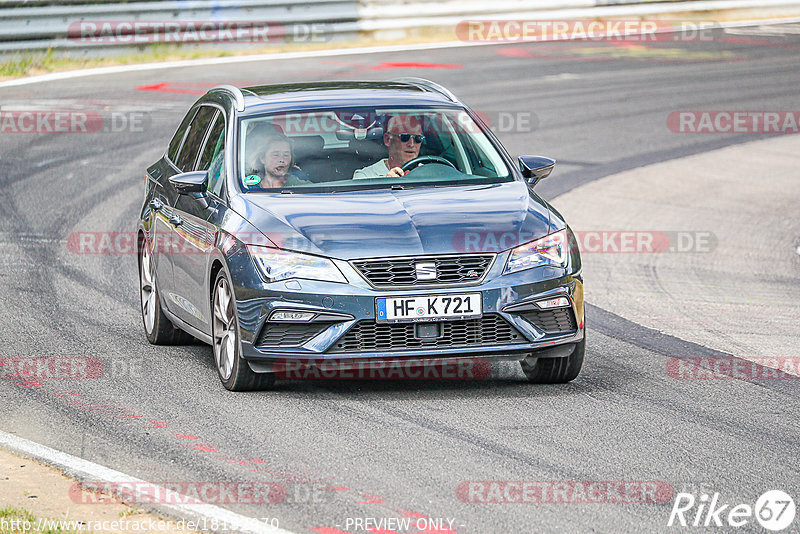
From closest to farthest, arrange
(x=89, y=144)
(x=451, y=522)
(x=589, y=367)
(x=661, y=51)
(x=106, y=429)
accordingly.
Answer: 1. (x=451, y=522)
2. (x=106, y=429)
3. (x=589, y=367)
4. (x=89, y=144)
5. (x=661, y=51)

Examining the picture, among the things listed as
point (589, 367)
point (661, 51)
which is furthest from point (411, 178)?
point (661, 51)

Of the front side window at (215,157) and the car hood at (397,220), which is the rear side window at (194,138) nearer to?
the front side window at (215,157)

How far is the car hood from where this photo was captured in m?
7.64

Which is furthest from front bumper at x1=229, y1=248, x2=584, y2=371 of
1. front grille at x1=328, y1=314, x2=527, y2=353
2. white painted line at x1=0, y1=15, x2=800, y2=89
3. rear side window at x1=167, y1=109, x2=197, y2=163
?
white painted line at x1=0, y1=15, x2=800, y2=89

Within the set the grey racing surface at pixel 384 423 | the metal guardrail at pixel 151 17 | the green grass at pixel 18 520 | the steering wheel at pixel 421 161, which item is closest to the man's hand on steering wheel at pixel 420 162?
the steering wheel at pixel 421 161

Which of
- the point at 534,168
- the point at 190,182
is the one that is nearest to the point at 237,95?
the point at 190,182

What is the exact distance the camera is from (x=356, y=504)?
5.89 meters

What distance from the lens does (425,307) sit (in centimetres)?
757

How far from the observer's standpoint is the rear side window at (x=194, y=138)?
959cm

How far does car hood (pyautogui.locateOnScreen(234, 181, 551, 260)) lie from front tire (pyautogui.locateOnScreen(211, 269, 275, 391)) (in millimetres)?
476

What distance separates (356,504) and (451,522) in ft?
1.49

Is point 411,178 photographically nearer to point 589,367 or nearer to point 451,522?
point 589,367

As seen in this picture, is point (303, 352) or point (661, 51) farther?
point (661, 51)

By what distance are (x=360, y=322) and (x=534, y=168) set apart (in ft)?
6.67
